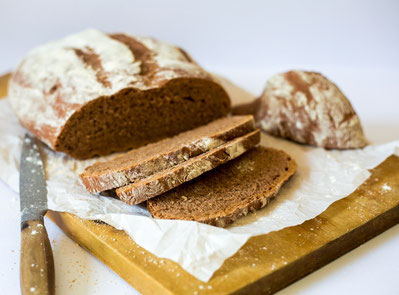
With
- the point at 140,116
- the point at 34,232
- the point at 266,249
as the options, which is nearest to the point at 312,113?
the point at 140,116

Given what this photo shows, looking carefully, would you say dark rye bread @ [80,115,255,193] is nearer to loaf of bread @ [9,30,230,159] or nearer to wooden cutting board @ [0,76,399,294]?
wooden cutting board @ [0,76,399,294]

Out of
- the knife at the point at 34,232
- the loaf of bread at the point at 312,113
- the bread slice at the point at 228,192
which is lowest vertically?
the knife at the point at 34,232

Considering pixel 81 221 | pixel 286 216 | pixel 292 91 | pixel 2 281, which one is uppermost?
pixel 292 91

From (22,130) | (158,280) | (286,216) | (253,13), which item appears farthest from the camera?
(253,13)

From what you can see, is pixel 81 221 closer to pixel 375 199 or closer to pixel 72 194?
pixel 72 194

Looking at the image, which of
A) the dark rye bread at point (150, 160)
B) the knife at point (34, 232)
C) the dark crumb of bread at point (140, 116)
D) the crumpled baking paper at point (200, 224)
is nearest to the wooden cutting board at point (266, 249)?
the crumpled baking paper at point (200, 224)

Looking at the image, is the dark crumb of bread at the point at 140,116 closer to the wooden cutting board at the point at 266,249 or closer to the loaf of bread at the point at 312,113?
the loaf of bread at the point at 312,113

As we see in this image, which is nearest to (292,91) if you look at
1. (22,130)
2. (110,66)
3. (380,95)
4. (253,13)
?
(110,66)
